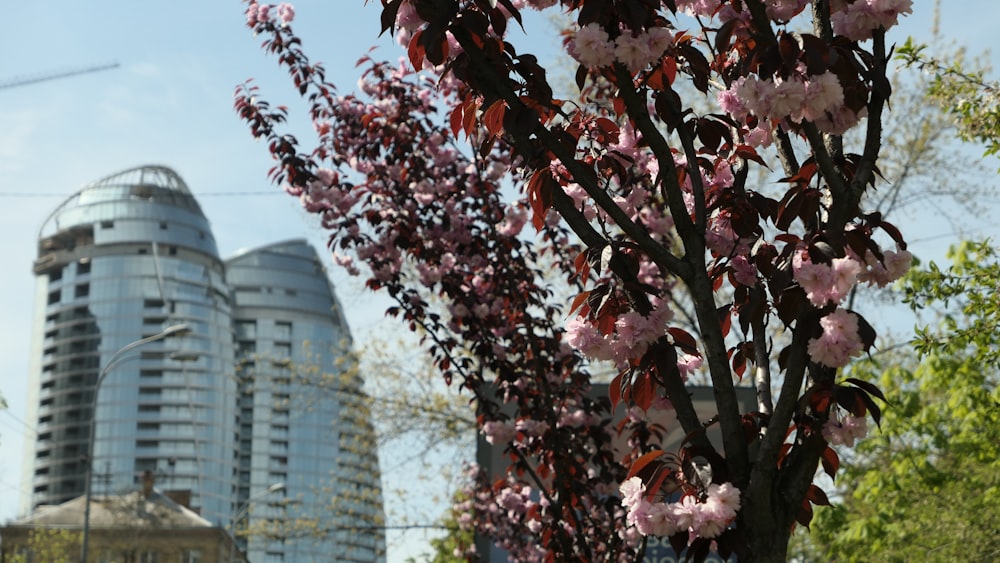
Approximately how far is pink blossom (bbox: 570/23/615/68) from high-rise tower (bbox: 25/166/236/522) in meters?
131

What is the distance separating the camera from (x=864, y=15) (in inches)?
125

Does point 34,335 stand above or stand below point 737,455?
above

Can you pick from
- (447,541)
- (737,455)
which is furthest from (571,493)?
(447,541)

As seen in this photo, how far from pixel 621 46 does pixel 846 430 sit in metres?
1.22

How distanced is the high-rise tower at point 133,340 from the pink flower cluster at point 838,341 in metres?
131

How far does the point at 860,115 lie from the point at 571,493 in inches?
174

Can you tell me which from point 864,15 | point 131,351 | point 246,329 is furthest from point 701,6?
point 246,329

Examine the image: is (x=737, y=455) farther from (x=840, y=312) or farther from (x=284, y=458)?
(x=284, y=458)

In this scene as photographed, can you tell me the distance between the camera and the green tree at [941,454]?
27.2 feet

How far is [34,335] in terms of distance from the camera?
138m

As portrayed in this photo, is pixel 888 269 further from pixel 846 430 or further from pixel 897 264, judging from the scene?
pixel 846 430

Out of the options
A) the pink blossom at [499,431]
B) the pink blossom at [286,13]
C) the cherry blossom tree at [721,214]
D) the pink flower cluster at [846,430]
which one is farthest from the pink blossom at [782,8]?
the pink blossom at [286,13]

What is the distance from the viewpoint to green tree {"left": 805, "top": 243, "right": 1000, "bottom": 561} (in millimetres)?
8297

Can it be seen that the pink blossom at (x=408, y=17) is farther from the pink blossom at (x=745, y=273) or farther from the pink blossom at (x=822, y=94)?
the pink blossom at (x=745, y=273)
